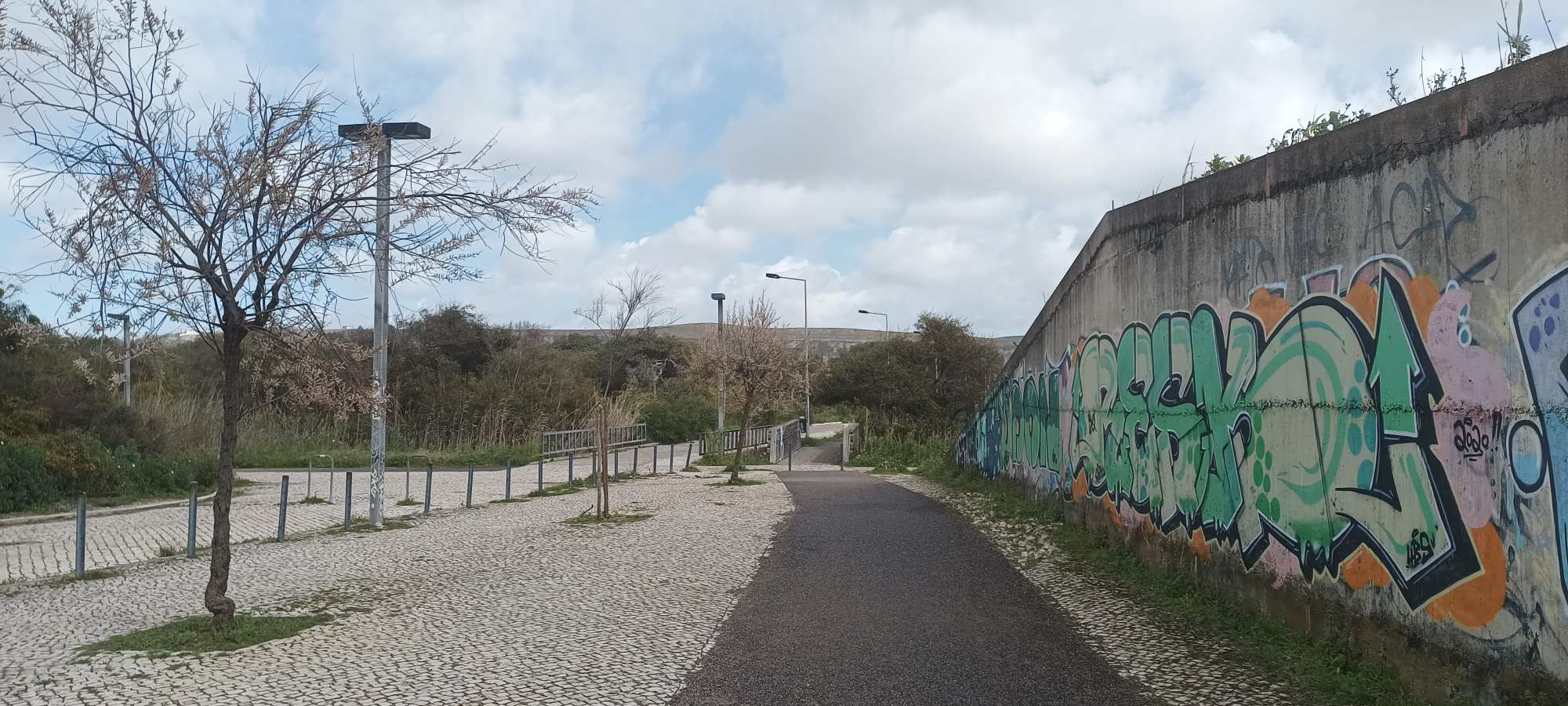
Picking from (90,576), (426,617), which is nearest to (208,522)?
(90,576)

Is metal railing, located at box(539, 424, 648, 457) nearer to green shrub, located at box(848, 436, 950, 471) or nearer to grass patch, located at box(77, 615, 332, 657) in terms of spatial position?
green shrub, located at box(848, 436, 950, 471)

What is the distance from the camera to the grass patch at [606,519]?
1398cm

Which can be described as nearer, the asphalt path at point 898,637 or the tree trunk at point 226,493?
the asphalt path at point 898,637

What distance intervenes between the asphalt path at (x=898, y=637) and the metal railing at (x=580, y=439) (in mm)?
20678

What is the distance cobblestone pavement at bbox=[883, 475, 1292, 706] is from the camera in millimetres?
5590

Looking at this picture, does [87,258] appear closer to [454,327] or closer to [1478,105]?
[1478,105]

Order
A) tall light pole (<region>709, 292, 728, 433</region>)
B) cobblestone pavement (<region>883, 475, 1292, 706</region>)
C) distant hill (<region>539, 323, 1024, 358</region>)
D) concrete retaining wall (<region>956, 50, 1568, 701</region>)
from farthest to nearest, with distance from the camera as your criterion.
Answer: distant hill (<region>539, 323, 1024, 358</region>), tall light pole (<region>709, 292, 728, 433</region>), cobblestone pavement (<region>883, 475, 1292, 706</region>), concrete retaining wall (<region>956, 50, 1568, 701</region>)

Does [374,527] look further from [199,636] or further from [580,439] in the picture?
[580,439]

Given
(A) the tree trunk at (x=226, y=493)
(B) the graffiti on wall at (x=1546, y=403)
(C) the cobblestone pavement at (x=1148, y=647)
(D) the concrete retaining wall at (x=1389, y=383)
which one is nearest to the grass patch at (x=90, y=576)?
(A) the tree trunk at (x=226, y=493)

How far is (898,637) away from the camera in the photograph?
6.86 metres

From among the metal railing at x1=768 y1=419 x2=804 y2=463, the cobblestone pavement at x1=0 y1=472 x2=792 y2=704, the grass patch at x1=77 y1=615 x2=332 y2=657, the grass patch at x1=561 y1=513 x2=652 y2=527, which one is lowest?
the cobblestone pavement at x1=0 y1=472 x2=792 y2=704

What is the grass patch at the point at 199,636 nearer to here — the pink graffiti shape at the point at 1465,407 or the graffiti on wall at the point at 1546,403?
the pink graffiti shape at the point at 1465,407

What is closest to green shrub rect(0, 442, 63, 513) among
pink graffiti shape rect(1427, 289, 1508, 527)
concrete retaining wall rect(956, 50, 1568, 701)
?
concrete retaining wall rect(956, 50, 1568, 701)

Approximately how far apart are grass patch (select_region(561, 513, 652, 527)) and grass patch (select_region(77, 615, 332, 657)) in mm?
6362
